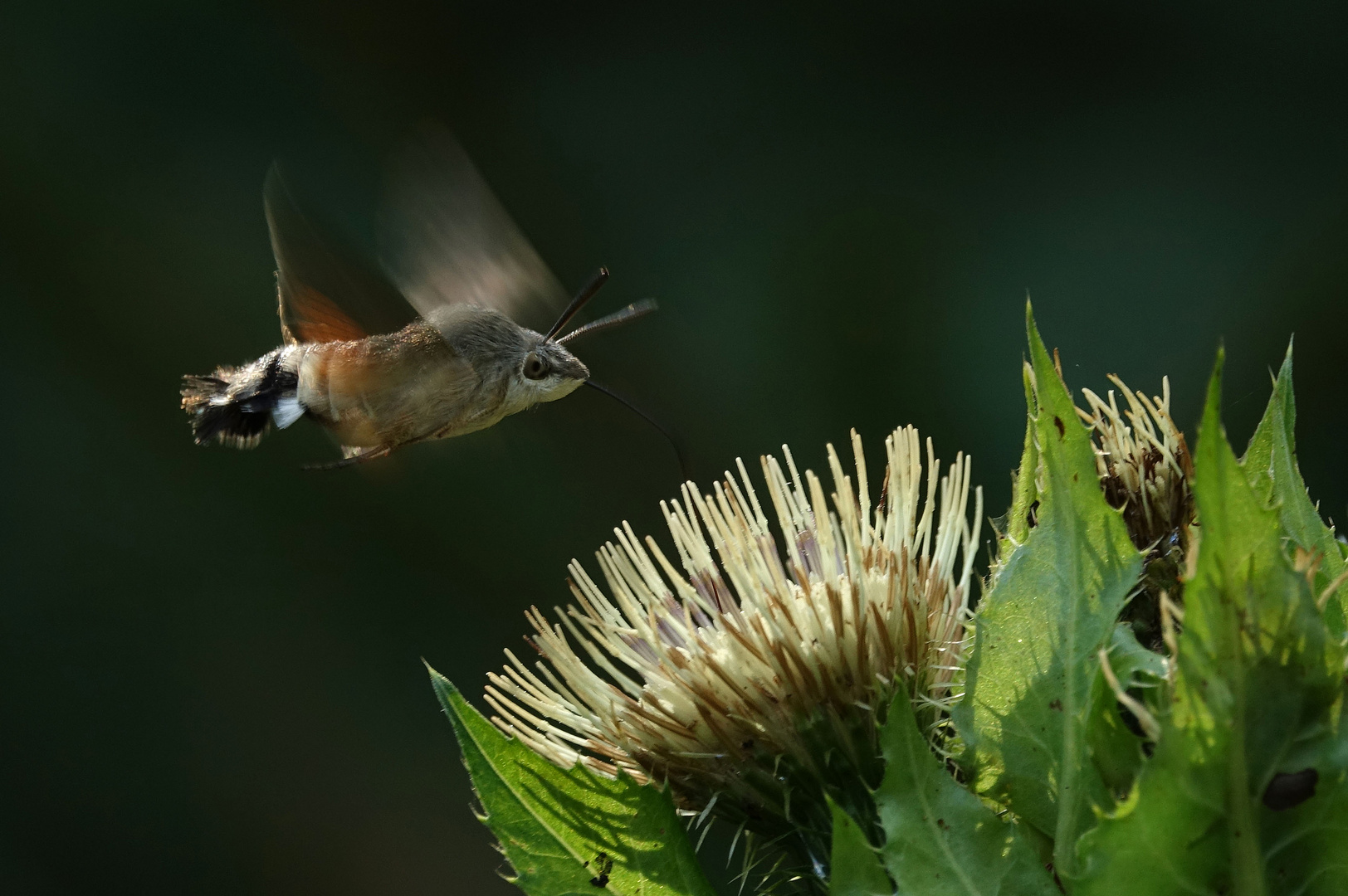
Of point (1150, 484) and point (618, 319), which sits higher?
point (618, 319)

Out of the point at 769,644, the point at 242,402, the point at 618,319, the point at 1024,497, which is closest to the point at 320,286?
the point at 242,402

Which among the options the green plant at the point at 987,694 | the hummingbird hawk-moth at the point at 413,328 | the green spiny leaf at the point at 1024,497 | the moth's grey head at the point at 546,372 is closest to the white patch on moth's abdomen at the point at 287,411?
the hummingbird hawk-moth at the point at 413,328

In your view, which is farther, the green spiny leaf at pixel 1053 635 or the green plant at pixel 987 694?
the green spiny leaf at pixel 1053 635

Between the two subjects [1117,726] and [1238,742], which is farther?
[1117,726]

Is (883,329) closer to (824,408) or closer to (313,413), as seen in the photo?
(824,408)

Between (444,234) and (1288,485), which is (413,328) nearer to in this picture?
(444,234)

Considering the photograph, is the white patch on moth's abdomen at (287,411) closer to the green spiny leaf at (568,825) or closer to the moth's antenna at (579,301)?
the moth's antenna at (579,301)
